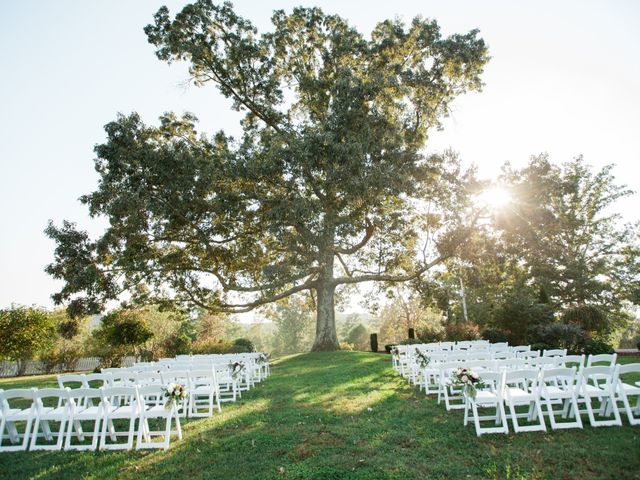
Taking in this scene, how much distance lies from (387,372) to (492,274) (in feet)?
46.4

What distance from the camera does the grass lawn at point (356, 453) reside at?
490 centimetres

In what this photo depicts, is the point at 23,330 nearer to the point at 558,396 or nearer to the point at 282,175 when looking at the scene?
the point at 282,175

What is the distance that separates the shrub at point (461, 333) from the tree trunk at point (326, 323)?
6684mm

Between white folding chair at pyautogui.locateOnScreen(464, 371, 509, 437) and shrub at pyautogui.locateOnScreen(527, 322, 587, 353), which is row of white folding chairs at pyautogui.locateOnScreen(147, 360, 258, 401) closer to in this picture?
white folding chair at pyautogui.locateOnScreen(464, 371, 509, 437)

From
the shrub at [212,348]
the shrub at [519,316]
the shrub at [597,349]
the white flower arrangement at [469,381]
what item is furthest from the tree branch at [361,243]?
the white flower arrangement at [469,381]

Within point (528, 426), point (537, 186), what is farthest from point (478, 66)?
point (528, 426)

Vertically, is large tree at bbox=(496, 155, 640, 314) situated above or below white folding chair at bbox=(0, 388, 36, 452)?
above

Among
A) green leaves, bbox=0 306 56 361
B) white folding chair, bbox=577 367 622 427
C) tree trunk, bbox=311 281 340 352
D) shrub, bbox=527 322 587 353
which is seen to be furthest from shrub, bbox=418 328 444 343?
green leaves, bbox=0 306 56 361

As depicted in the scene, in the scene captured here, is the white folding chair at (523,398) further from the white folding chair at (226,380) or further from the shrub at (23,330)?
the shrub at (23,330)

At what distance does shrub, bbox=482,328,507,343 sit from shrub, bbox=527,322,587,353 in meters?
2.63

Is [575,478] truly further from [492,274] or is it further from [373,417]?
[492,274]

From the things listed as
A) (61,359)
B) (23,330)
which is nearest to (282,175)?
(23,330)

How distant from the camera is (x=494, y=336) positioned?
21.8 m

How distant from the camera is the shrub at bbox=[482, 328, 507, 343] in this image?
71.2 ft
